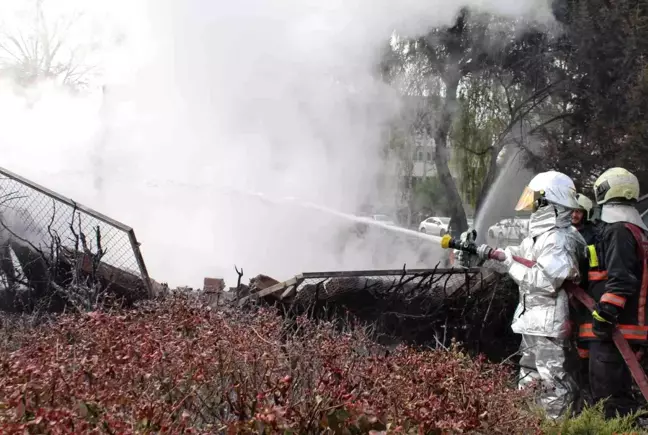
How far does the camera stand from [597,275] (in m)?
4.78

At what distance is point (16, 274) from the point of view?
5727 mm

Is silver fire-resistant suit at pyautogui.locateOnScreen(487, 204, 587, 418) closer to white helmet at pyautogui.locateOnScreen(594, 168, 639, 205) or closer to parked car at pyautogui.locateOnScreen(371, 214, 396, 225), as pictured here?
white helmet at pyautogui.locateOnScreen(594, 168, 639, 205)

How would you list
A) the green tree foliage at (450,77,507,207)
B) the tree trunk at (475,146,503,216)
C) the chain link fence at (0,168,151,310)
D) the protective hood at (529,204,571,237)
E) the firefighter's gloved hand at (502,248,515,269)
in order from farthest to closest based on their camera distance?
the tree trunk at (475,146,503,216), the green tree foliage at (450,77,507,207), the chain link fence at (0,168,151,310), the firefighter's gloved hand at (502,248,515,269), the protective hood at (529,204,571,237)

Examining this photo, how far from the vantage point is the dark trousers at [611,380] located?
4535 mm

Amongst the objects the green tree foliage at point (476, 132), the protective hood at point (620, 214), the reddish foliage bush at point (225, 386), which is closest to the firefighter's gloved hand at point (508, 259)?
the protective hood at point (620, 214)

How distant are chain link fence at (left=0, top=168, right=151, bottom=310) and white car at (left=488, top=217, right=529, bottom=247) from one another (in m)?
5.78

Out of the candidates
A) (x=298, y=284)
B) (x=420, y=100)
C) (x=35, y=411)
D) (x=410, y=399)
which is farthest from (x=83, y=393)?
(x=420, y=100)

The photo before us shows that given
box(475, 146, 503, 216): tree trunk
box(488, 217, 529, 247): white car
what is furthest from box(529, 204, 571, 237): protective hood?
box(475, 146, 503, 216): tree trunk

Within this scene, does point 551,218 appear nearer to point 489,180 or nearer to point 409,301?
point 409,301

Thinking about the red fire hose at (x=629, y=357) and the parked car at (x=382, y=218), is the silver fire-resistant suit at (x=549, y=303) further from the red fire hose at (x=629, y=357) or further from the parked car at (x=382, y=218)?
the parked car at (x=382, y=218)

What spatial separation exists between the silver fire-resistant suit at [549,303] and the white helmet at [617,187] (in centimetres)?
26

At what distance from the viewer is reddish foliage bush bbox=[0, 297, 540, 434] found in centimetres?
219

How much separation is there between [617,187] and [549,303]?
890mm

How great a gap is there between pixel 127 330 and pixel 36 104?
26.4 ft
